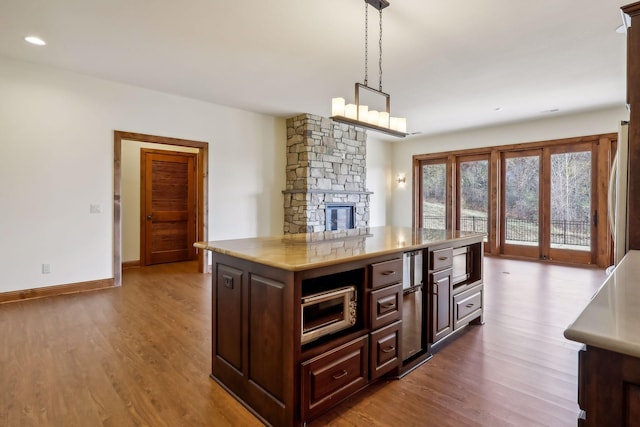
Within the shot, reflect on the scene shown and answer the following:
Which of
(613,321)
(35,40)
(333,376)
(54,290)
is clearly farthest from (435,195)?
(613,321)

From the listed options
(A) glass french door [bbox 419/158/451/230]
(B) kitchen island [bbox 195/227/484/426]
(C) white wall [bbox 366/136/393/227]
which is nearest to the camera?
(B) kitchen island [bbox 195/227/484/426]

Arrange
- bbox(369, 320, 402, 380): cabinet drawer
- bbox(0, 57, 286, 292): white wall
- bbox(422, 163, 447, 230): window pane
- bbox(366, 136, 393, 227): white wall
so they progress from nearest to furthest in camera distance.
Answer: bbox(369, 320, 402, 380): cabinet drawer, bbox(0, 57, 286, 292): white wall, bbox(422, 163, 447, 230): window pane, bbox(366, 136, 393, 227): white wall

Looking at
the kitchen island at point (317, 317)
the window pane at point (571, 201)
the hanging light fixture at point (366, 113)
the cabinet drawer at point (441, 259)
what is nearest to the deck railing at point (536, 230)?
the window pane at point (571, 201)

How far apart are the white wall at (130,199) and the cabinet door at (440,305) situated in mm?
5547

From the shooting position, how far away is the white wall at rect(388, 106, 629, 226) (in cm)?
582

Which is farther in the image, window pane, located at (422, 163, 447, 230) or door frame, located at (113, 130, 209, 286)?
window pane, located at (422, 163, 447, 230)

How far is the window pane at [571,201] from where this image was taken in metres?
6.03

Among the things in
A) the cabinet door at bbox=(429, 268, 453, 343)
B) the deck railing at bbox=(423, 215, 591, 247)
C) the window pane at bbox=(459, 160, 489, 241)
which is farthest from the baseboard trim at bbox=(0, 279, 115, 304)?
the window pane at bbox=(459, 160, 489, 241)

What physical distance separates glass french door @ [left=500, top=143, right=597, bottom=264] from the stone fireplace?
324 centimetres

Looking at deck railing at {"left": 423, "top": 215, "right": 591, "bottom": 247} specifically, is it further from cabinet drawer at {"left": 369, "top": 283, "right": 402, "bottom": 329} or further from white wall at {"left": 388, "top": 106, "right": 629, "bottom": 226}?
cabinet drawer at {"left": 369, "top": 283, "right": 402, "bottom": 329}

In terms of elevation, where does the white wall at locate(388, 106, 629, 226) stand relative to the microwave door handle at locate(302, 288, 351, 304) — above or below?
above

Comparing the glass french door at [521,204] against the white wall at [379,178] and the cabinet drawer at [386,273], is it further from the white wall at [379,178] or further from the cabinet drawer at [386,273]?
the cabinet drawer at [386,273]

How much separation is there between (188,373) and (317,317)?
1.12 metres

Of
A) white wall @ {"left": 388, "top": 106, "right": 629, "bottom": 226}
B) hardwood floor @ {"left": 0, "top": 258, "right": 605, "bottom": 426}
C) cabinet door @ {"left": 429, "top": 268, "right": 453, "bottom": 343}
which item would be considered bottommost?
hardwood floor @ {"left": 0, "top": 258, "right": 605, "bottom": 426}
